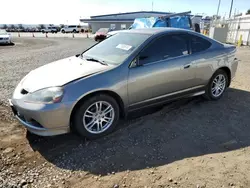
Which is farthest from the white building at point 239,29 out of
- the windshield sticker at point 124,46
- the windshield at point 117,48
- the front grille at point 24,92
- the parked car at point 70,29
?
the parked car at point 70,29

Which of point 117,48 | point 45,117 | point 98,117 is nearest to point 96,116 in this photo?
point 98,117

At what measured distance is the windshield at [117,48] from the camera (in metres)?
3.66

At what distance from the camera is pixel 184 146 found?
3178mm

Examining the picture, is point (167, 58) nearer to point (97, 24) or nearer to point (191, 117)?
point (191, 117)

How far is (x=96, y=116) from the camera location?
3.34 m

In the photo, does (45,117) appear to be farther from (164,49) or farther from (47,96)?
(164,49)

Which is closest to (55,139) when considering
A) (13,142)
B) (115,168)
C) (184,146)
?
(13,142)

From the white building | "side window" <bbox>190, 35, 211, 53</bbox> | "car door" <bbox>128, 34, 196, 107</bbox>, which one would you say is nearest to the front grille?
"car door" <bbox>128, 34, 196, 107</bbox>

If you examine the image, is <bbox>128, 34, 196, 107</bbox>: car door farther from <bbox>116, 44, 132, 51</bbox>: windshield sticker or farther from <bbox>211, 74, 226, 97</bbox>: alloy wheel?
<bbox>211, 74, 226, 97</bbox>: alloy wheel

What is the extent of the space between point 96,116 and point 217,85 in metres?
2.88

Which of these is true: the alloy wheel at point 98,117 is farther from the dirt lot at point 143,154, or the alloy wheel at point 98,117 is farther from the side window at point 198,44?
the side window at point 198,44

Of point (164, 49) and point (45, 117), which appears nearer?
point (45, 117)

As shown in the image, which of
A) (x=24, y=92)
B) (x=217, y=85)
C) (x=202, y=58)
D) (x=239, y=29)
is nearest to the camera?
(x=24, y=92)

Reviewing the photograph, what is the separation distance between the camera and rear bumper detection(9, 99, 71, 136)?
294cm
